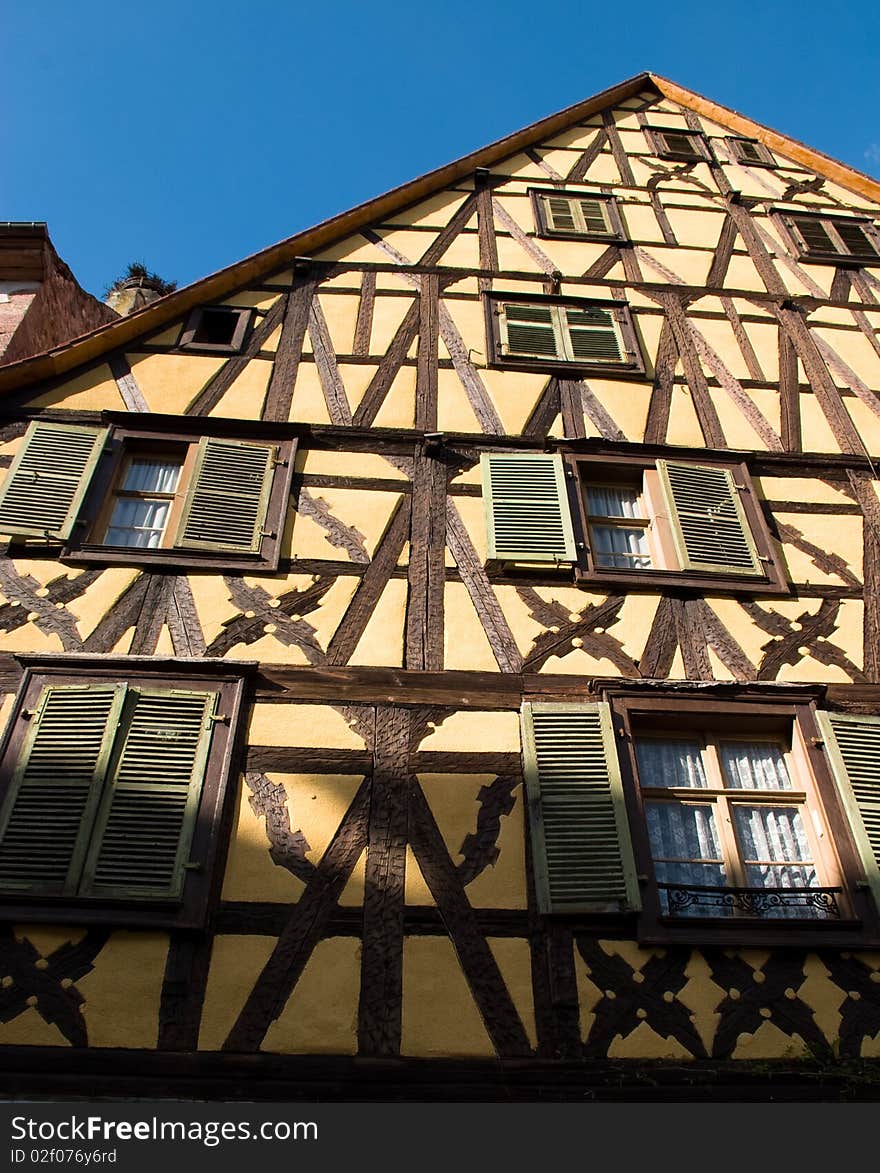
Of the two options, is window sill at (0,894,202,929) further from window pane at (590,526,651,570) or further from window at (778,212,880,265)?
window at (778,212,880,265)

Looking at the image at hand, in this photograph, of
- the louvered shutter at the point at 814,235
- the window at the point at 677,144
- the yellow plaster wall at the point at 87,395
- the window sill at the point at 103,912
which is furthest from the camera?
the window at the point at 677,144

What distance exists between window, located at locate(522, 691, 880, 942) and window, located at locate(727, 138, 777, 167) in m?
9.31

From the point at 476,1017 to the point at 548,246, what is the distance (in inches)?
327

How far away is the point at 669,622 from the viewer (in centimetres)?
714

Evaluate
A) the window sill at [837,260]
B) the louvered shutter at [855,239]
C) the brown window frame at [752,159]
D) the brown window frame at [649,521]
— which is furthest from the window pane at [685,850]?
the brown window frame at [752,159]

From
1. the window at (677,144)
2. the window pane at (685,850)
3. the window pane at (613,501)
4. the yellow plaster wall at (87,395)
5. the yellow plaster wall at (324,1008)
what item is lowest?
the yellow plaster wall at (324,1008)

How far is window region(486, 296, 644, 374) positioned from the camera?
30.9ft

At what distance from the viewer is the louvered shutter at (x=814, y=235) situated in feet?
37.9

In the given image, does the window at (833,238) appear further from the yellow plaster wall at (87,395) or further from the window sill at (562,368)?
the yellow plaster wall at (87,395)

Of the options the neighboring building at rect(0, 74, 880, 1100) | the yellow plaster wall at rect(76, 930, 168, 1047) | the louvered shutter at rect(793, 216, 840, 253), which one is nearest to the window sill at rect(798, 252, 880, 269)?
the louvered shutter at rect(793, 216, 840, 253)

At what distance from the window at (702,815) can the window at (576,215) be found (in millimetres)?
6499

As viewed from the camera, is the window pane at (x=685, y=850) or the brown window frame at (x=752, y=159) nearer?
the window pane at (x=685, y=850)

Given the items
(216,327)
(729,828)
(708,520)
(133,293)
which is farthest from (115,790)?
(133,293)

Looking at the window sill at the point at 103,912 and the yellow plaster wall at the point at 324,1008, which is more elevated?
the window sill at the point at 103,912
